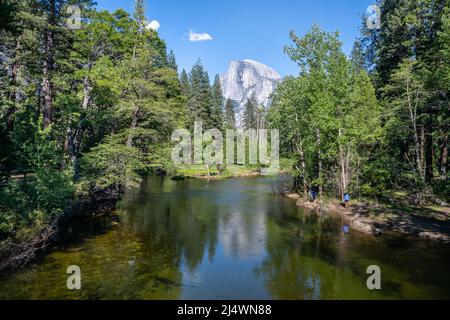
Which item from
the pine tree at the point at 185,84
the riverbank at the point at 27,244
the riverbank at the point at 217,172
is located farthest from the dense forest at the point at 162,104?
the pine tree at the point at 185,84

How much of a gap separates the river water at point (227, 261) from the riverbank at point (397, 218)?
1.17 m

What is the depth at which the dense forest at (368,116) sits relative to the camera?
29.1 metres

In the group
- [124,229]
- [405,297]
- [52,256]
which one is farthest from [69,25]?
[405,297]

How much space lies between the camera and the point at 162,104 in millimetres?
32969

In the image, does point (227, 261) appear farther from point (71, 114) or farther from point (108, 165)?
point (71, 114)

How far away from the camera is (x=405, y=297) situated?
13.4m

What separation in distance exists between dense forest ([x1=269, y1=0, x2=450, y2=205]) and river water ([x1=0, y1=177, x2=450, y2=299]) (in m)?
7.56

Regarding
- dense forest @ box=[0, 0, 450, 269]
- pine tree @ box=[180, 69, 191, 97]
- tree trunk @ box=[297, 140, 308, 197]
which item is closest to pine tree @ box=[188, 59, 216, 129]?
pine tree @ box=[180, 69, 191, 97]

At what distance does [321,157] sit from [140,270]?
21758 mm

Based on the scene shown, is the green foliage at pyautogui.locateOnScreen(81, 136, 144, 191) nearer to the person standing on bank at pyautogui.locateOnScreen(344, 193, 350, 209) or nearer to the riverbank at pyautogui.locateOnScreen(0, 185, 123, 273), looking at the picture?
the riverbank at pyautogui.locateOnScreen(0, 185, 123, 273)

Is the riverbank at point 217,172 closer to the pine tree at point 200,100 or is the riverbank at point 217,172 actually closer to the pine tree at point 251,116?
the pine tree at point 200,100

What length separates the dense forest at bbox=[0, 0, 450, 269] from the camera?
952 inches
